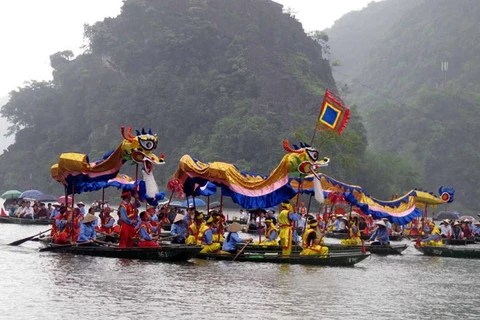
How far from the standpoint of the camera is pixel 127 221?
21.8m

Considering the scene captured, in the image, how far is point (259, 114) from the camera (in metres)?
72.2

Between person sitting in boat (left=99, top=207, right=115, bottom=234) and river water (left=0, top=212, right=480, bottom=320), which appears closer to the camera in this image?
river water (left=0, top=212, right=480, bottom=320)

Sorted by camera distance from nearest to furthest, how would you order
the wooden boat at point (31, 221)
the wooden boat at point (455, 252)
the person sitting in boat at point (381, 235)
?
the wooden boat at point (455, 252), the person sitting in boat at point (381, 235), the wooden boat at point (31, 221)

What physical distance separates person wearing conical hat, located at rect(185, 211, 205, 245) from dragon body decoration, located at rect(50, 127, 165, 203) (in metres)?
1.87

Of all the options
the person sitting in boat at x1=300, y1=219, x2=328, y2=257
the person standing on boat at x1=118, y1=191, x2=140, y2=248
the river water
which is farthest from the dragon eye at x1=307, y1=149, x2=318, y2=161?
the person standing on boat at x1=118, y1=191, x2=140, y2=248

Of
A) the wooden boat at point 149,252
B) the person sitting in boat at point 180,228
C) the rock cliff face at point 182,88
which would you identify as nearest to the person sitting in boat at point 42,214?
the person sitting in boat at point 180,228

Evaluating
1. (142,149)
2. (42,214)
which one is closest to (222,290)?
(142,149)

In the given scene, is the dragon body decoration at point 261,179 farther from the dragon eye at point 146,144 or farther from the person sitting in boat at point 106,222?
the person sitting in boat at point 106,222

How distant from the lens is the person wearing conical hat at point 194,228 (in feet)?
78.3

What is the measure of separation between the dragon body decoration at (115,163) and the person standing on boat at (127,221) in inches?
23.4

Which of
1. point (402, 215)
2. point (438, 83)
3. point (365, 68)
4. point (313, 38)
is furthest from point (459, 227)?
point (365, 68)

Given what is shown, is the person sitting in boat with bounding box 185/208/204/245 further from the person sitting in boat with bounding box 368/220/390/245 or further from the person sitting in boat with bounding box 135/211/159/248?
the person sitting in boat with bounding box 368/220/390/245

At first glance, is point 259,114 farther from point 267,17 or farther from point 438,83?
point 438,83

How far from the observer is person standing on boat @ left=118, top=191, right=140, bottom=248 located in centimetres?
2178
